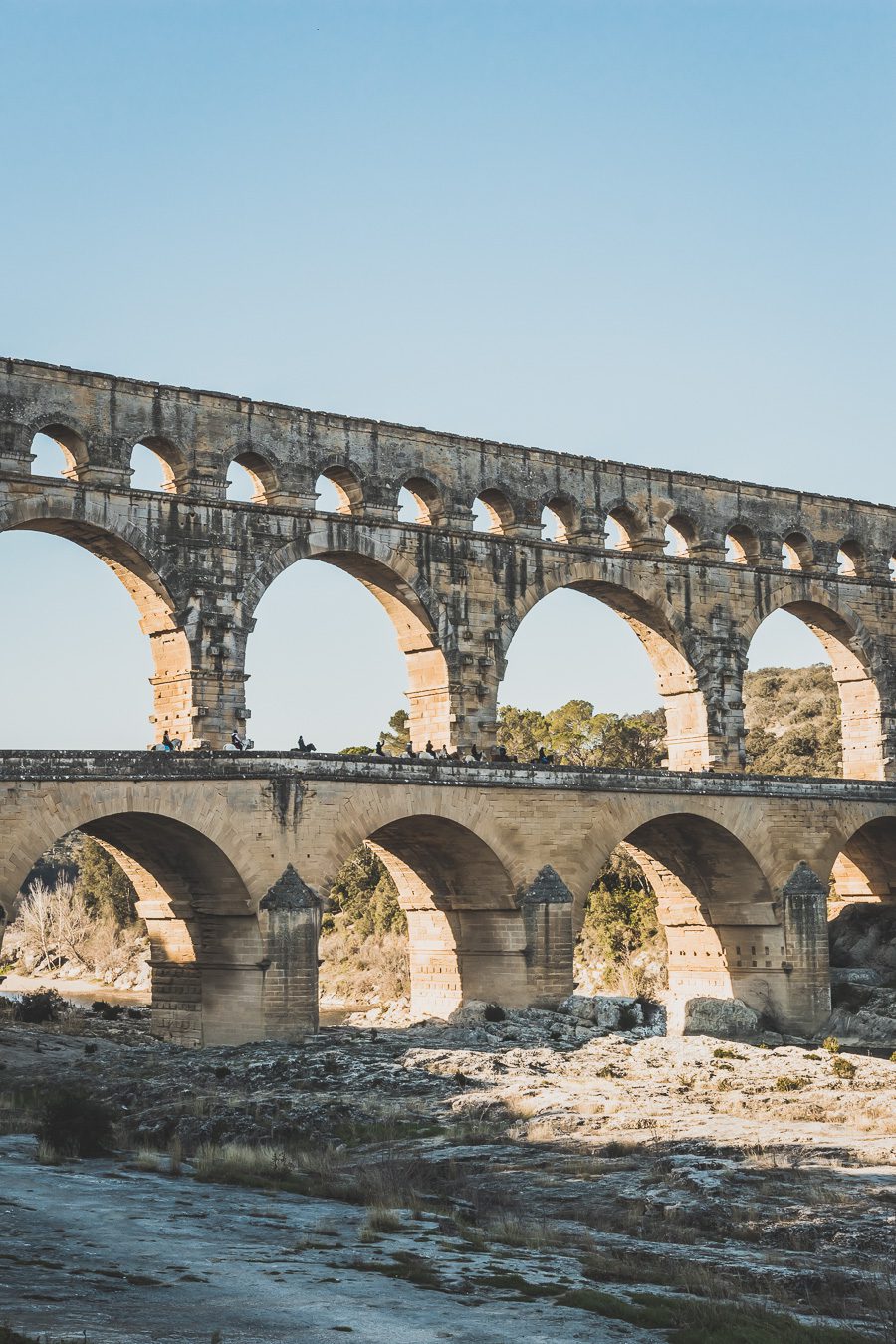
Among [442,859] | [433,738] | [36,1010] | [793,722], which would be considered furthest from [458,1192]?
[793,722]

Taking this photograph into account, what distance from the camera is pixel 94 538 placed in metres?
37.2

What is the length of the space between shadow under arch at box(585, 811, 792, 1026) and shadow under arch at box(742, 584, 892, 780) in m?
8.99

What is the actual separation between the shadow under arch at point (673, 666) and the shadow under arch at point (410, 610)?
538 centimetres

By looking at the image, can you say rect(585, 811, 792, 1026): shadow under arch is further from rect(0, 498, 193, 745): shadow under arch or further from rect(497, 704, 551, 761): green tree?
rect(497, 704, 551, 761): green tree

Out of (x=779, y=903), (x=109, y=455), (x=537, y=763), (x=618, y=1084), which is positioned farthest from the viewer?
(x=779, y=903)

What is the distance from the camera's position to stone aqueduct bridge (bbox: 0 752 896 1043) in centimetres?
3328

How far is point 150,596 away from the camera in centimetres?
3769

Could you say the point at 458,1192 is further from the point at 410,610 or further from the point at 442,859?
the point at 410,610

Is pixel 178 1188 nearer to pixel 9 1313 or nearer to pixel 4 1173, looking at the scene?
pixel 4 1173

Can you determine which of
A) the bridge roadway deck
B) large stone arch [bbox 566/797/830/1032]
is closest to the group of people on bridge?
the bridge roadway deck

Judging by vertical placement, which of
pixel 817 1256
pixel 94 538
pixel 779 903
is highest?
pixel 94 538

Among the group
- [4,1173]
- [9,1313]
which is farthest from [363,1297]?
[4,1173]

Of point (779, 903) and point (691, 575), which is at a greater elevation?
point (691, 575)

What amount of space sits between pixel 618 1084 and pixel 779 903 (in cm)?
1421
